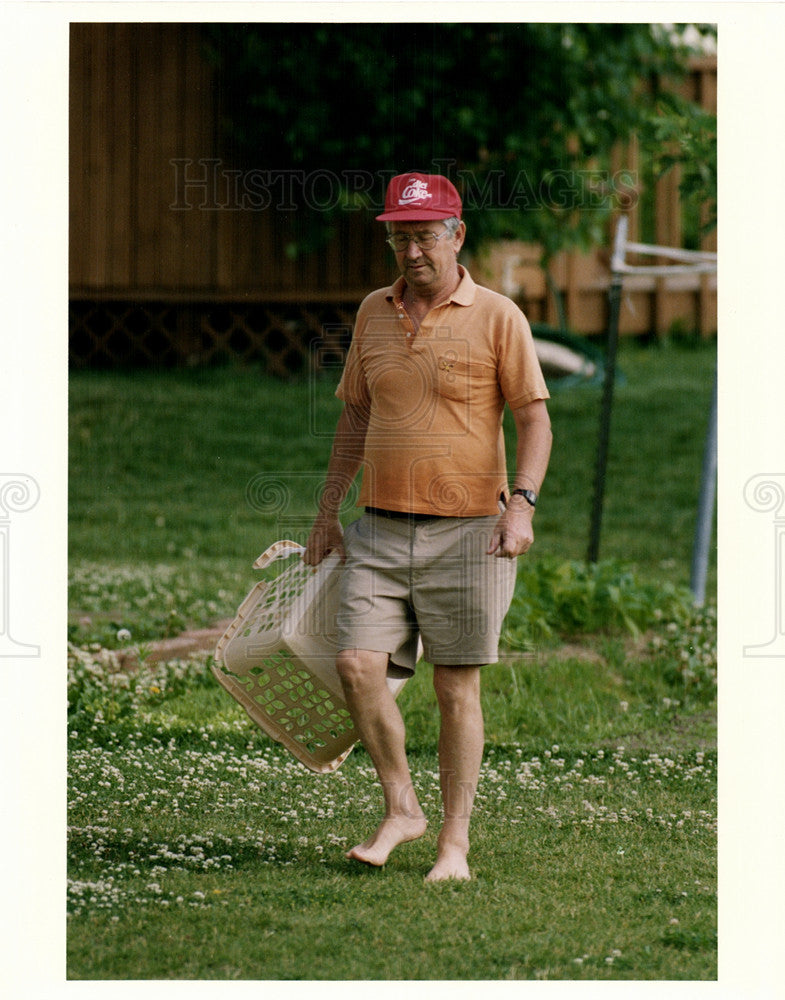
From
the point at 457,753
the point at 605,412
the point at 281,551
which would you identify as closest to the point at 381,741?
the point at 457,753

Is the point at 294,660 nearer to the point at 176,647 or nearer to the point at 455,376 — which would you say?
the point at 455,376

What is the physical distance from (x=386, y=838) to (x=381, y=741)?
0.30 metres

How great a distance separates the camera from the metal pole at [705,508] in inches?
282

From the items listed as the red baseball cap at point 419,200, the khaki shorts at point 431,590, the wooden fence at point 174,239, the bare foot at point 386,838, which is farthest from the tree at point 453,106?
the bare foot at point 386,838

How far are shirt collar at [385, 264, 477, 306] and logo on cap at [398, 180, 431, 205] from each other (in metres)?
0.23

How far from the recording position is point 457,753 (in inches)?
167

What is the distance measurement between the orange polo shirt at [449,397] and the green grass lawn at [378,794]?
1.15 metres

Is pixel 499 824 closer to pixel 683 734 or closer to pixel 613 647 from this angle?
pixel 683 734

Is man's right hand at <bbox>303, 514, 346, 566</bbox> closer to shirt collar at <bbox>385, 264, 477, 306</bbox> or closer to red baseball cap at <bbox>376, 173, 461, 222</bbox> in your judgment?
shirt collar at <bbox>385, 264, 477, 306</bbox>

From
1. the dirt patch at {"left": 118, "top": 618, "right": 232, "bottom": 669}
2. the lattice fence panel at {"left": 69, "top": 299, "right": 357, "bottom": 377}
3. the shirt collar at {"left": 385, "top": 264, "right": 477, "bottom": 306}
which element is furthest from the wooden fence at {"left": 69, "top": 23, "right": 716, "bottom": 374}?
the shirt collar at {"left": 385, "top": 264, "right": 477, "bottom": 306}

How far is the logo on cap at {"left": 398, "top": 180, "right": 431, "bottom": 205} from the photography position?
4.07m

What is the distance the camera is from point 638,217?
1484 cm

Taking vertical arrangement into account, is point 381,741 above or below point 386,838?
above

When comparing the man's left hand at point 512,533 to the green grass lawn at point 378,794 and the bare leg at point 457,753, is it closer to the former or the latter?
the bare leg at point 457,753
